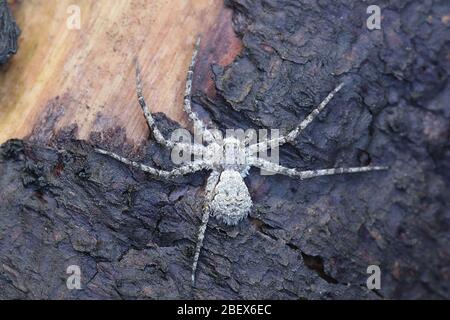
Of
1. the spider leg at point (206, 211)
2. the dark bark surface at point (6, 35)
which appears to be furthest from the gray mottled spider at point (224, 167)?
the dark bark surface at point (6, 35)

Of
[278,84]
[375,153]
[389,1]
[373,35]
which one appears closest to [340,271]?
[375,153]

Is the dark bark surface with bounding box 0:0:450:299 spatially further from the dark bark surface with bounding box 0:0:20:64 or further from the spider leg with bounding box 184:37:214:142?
the dark bark surface with bounding box 0:0:20:64

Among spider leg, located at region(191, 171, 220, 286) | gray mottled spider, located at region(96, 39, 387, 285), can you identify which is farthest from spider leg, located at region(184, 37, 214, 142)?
spider leg, located at region(191, 171, 220, 286)

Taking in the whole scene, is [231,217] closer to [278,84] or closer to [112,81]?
[278,84]

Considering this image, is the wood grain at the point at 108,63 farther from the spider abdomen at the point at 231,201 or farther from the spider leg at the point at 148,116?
the spider abdomen at the point at 231,201

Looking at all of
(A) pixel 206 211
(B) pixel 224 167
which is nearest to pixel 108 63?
(B) pixel 224 167

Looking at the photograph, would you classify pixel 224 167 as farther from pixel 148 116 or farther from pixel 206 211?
pixel 148 116
